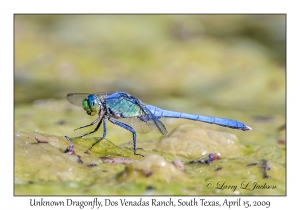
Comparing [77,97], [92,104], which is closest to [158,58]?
[77,97]

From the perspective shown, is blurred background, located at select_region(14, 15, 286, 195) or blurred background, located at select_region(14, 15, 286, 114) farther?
blurred background, located at select_region(14, 15, 286, 114)

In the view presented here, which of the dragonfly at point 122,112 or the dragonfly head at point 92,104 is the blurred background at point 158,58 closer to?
the dragonfly at point 122,112

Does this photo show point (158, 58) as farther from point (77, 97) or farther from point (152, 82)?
point (77, 97)

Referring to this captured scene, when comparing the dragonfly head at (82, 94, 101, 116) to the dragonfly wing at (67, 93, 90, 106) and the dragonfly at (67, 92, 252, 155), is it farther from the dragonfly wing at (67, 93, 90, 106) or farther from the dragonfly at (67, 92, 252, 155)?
the dragonfly wing at (67, 93, 90, 106)

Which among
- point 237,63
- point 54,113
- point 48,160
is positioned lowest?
point 48,160

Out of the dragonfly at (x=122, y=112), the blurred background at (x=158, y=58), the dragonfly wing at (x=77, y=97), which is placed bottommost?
the dragonfly at (x=122, y=112)

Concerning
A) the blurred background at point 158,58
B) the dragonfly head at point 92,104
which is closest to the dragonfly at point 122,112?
the dragonfly head at point 92,104

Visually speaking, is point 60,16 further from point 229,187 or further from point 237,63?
point 229,187

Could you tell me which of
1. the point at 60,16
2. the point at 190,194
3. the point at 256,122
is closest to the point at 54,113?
the point at 256,122

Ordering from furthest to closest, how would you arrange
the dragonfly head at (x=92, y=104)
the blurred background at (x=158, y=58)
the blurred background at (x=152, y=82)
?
the blurred background at (x=158, y=58)
the dragonfly head at (x=92, y=104)
the blurred background at (x=152, y=82)

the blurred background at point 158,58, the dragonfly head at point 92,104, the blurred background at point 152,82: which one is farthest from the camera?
the blurred background at point 158,58

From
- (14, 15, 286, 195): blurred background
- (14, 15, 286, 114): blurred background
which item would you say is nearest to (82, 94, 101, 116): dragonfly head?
(14, 15, 286, 195): blurred background
